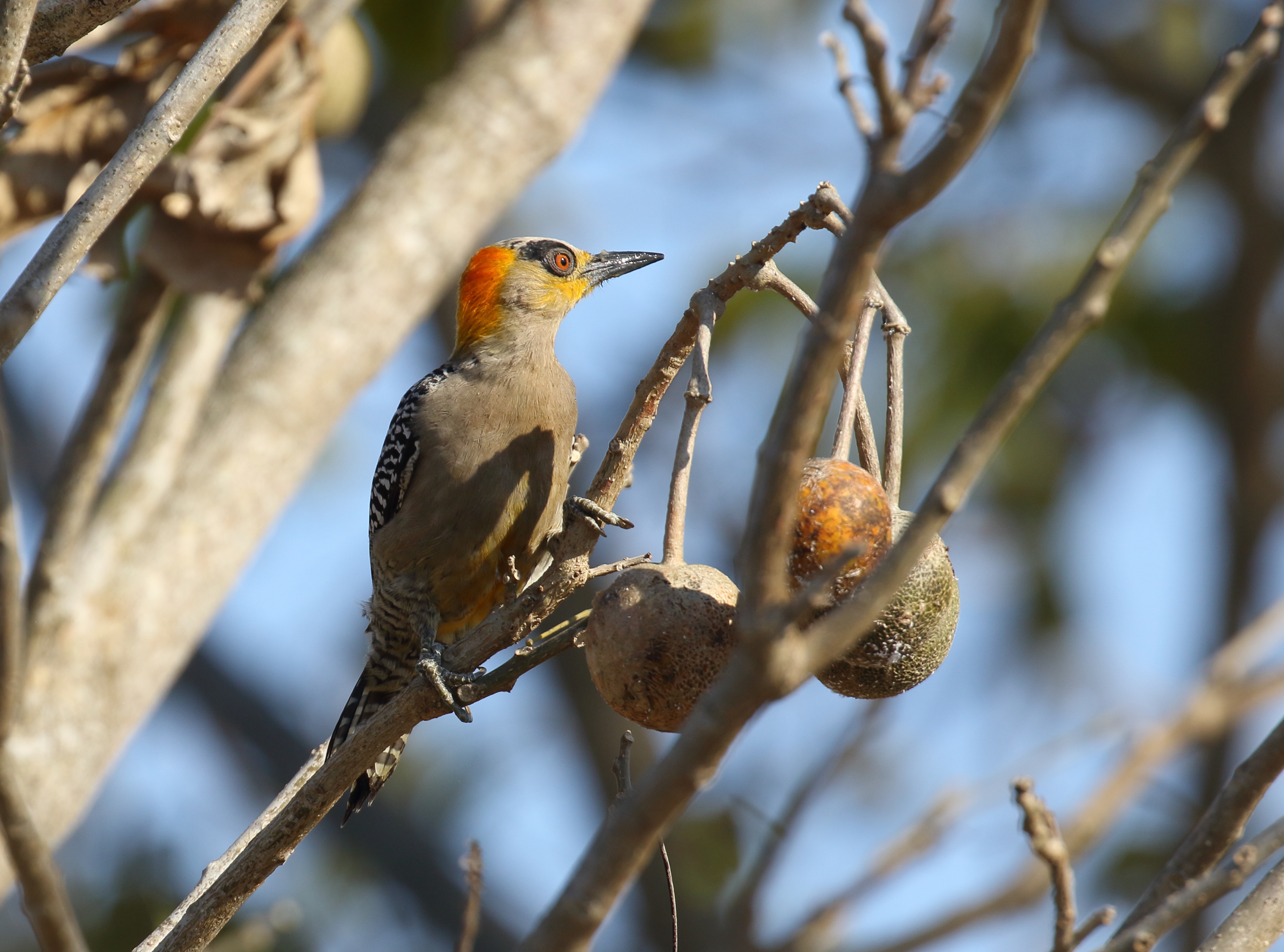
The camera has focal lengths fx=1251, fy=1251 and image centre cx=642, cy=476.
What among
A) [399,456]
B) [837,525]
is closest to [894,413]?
[837,525]

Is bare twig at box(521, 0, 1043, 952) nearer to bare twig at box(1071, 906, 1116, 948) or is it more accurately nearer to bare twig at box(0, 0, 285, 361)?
bare twig at box(1071, 906, 1116, 948)

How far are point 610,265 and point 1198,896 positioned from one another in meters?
4.91

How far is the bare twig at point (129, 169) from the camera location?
8.46 feet

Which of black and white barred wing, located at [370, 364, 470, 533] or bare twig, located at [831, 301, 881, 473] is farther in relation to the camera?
black and white barred wing, located at [370, 364, 470, 533]

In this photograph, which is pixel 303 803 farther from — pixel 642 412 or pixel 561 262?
pixel 561 262

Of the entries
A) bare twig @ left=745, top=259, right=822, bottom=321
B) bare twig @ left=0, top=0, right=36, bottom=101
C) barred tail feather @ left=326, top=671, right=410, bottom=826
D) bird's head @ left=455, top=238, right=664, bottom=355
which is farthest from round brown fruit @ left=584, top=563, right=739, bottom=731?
bird's head @ left=455, top=238, right=664, bottom=355

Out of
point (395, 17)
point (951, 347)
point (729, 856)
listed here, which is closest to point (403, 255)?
point (395, 17)

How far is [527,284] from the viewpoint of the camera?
6438mm

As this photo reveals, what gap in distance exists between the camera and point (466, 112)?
7.16 metres

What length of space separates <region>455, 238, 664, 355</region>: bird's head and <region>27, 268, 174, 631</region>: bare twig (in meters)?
1.50

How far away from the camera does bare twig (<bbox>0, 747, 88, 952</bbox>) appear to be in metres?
2.23

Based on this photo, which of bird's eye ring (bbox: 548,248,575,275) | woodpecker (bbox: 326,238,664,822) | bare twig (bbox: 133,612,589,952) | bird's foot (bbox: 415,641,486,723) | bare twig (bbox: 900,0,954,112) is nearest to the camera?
bare twig (bbox: 900,0,954,112)

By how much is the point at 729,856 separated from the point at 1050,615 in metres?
4.96

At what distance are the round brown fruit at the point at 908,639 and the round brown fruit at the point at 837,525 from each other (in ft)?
0.26
